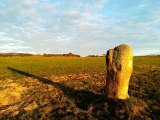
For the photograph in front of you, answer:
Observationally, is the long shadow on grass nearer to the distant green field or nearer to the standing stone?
the standing stone

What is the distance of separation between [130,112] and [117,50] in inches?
138

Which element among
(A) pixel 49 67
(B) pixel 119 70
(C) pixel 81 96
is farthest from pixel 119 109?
(A) pixel 49 67

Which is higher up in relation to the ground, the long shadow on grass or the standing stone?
the standing stone

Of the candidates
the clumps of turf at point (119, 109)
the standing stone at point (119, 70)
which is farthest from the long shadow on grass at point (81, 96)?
the standing stone at point (119, 70)

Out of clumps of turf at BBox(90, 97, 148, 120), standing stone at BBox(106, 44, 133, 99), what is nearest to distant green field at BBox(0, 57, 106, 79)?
standing stone at BBox(106, 44, 133, 99)

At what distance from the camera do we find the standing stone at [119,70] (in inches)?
405

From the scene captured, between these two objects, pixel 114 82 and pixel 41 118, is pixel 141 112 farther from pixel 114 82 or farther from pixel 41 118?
pixel 41 118

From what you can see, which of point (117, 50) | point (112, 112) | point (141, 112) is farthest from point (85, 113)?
point (117, 50)

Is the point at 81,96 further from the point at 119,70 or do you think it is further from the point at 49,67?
the point at 49,67

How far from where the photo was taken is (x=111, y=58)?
10703mm

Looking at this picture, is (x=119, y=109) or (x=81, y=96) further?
(x=81, y=96)

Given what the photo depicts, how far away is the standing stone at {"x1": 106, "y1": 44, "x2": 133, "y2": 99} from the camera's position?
33.8ft

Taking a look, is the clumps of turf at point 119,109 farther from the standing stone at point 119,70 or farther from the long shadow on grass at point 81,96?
the long shadow on grass at point 81,96

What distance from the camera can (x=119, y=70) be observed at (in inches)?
405
